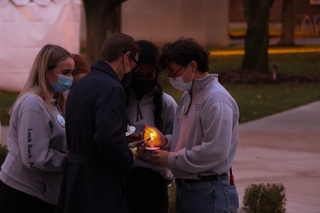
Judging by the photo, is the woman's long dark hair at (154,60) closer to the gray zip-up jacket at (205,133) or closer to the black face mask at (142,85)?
the black face mask at (142,85)

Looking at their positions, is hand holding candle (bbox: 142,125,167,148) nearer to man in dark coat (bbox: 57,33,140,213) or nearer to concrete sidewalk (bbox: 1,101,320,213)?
man in dark coat (bbox: 57,33,140,213)

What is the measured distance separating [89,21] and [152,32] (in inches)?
1083

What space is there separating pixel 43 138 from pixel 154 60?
3.10 feet

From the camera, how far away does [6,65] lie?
15.9 metres

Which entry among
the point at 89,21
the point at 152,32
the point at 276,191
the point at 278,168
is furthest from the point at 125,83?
the point at 152,32

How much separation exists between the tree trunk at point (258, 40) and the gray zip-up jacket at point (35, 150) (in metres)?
17.8

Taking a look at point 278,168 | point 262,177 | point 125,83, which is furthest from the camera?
point 278,168

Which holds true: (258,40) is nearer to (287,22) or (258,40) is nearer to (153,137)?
(287,22)

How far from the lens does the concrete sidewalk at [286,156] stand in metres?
6.50

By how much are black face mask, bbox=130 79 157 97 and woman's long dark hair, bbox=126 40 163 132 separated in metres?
0.04

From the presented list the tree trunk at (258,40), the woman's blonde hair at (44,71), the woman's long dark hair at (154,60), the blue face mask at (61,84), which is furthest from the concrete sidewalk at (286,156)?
the tree trunk at (258,40)

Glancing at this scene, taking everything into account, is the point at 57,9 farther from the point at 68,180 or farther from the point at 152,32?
the point at 152,32

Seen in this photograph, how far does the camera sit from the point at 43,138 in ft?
11.0

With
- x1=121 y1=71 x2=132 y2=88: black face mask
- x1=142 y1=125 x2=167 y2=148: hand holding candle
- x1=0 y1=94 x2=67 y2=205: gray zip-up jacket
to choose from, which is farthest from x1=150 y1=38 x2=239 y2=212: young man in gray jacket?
x1=0 y1=94 x2=67 y2=205: gray zip-up jacket
